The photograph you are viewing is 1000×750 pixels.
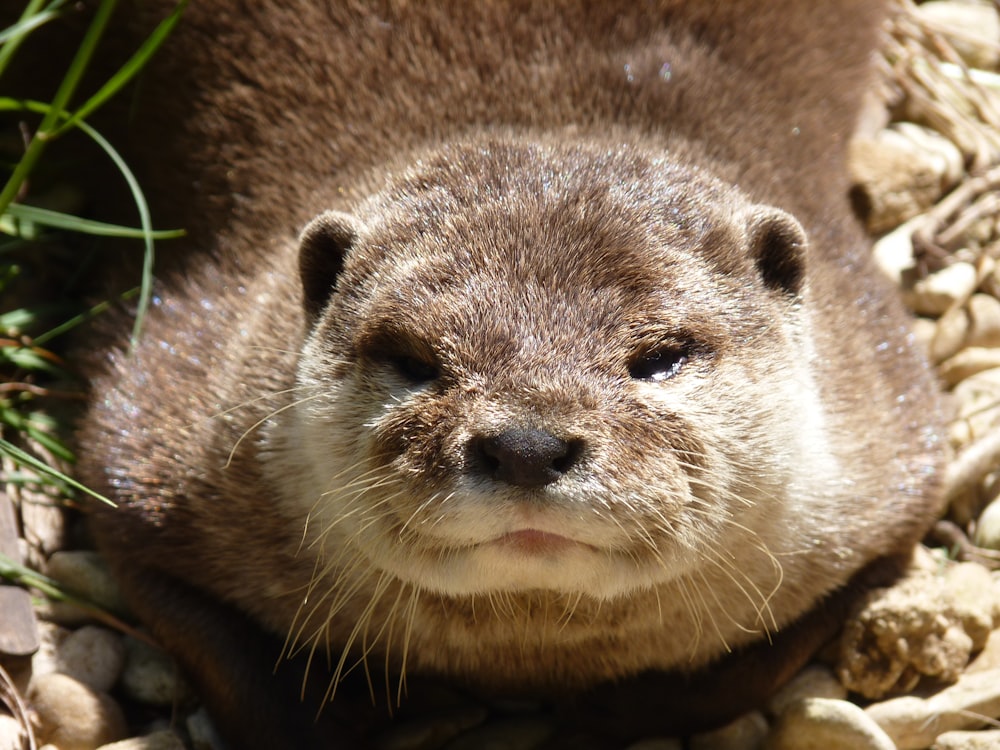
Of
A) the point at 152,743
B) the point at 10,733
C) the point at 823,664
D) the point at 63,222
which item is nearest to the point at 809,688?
the point at 823,664

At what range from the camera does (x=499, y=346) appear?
7.75 feet

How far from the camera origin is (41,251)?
3.95m

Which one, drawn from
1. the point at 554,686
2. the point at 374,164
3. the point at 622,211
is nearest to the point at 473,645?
→ the point at 554,686

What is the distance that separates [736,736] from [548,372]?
121cm

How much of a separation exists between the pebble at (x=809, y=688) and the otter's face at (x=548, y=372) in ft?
2.03

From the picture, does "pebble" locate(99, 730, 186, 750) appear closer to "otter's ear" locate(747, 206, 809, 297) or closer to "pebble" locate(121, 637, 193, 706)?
"pebble" locate(121, 637, 193, 706)

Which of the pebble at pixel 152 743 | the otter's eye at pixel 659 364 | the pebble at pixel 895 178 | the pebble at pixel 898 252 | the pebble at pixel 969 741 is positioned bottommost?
the pebble at pixel 969 741

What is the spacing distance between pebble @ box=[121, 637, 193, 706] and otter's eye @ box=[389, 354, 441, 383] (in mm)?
1068

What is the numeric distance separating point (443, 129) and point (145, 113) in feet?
3.24

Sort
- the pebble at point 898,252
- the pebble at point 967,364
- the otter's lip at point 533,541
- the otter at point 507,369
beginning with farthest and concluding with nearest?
1. the pebble at point 898,252
2. the pebble at point 967,364
3. the otter at point 507,369
4. the otter's lip at point 533,541

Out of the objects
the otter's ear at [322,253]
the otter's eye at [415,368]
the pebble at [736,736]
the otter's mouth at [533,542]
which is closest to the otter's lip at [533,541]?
the otter's mouth at [533,542]

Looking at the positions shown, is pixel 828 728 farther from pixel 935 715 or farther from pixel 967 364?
pixel 967 364

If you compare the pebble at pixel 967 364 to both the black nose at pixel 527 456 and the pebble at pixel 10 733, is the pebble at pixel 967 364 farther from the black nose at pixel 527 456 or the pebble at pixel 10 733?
the pebble at pixel 10 733

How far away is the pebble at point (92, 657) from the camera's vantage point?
3131mm
